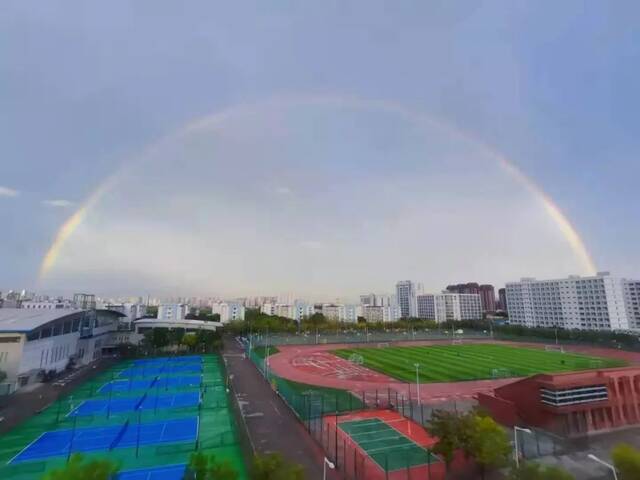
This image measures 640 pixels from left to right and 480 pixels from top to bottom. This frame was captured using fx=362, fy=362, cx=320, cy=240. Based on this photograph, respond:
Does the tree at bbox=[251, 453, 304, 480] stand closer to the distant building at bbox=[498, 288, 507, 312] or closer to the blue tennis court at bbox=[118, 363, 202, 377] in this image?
the blue tennis court at bbox=[118, 363, 202, 377]

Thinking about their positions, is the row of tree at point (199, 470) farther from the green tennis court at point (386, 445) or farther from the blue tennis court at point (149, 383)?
the blue tennis court at point (149, 383)

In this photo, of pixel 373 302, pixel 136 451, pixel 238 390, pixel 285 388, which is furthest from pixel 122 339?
pixel 373 302

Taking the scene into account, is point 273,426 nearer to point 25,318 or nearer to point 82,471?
point 82,471

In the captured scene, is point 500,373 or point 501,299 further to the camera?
point 501,299

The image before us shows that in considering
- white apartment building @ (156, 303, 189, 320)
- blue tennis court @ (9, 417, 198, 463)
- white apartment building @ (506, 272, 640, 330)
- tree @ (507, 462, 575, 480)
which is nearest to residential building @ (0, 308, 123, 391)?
blue tennis court @ (9, 417, 198, 463)

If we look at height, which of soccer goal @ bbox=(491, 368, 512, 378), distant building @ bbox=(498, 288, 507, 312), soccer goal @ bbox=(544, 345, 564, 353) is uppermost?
distant building @ bbox=(498, 288, 507, 312)

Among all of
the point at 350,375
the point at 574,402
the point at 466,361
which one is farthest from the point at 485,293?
the point at 574,402

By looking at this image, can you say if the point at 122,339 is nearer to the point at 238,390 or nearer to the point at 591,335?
the point at 238,390
